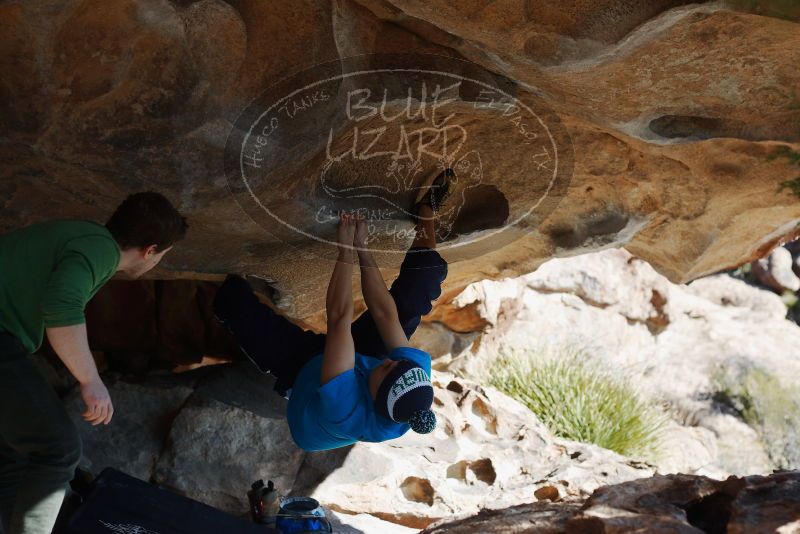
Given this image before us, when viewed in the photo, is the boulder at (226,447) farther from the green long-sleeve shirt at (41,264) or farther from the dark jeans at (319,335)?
the green long-sleeve shirt at (41,264)

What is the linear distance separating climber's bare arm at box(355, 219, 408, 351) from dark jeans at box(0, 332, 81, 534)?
1.23 m

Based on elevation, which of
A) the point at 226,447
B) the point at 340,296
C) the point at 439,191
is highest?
the point at 439,191

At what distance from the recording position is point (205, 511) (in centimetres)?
408

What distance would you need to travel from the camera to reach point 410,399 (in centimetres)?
330

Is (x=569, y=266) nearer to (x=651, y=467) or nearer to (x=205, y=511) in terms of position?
(x=651, y=467)

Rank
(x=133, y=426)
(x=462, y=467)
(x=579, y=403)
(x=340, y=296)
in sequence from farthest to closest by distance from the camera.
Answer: (x=579, y=403) → (x=462, y=467) → (x=133, y=426) → (x=340, y=296)

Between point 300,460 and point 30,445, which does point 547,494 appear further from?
point 30,445

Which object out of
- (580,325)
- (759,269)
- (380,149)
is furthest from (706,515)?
(759,269)

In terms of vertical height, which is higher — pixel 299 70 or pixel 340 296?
pixel 299 70

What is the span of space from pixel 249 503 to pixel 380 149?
2.03m

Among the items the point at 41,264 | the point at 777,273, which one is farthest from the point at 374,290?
the point at 777,273

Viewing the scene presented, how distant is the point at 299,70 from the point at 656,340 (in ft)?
29.3

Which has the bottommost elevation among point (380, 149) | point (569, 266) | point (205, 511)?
point (569, 266)

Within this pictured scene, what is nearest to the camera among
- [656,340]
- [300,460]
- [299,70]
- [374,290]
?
[299,70]
